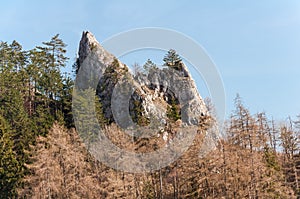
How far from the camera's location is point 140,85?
217 feet

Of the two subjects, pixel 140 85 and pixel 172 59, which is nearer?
pixel 140 85

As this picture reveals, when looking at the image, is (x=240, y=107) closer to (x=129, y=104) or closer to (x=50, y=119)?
(x=50, y=119)

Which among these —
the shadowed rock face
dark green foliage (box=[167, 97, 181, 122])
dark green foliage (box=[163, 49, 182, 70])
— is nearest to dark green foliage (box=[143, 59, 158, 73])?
the shadowed rock face

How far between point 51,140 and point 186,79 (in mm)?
43912

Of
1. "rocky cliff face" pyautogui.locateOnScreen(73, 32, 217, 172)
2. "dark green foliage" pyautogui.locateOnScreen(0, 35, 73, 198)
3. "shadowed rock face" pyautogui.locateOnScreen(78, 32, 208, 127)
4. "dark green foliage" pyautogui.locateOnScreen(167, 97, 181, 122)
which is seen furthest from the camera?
"shadowed rock face" pyautogui.locateOnScreen(78, 32, 208, 127)

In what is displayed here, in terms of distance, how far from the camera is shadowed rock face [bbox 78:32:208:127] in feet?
204

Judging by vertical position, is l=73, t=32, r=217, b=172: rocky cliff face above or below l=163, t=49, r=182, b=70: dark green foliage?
below

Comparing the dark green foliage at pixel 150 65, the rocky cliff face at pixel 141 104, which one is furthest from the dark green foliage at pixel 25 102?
the dark green foliage at pixel 150 65

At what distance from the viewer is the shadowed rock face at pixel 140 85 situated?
204 feet

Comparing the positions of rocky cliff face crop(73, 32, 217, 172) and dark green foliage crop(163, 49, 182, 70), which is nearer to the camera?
rocky cliff face crop(73, 32, 217, 172)

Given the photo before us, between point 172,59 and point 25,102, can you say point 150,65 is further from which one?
point 25,102

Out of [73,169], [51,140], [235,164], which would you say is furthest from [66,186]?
[235,164]

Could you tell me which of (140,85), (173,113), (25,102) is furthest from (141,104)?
(25,102)

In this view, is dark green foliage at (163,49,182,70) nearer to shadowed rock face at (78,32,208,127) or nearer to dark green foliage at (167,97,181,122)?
shadowed rock face at (78,32,208,127)
